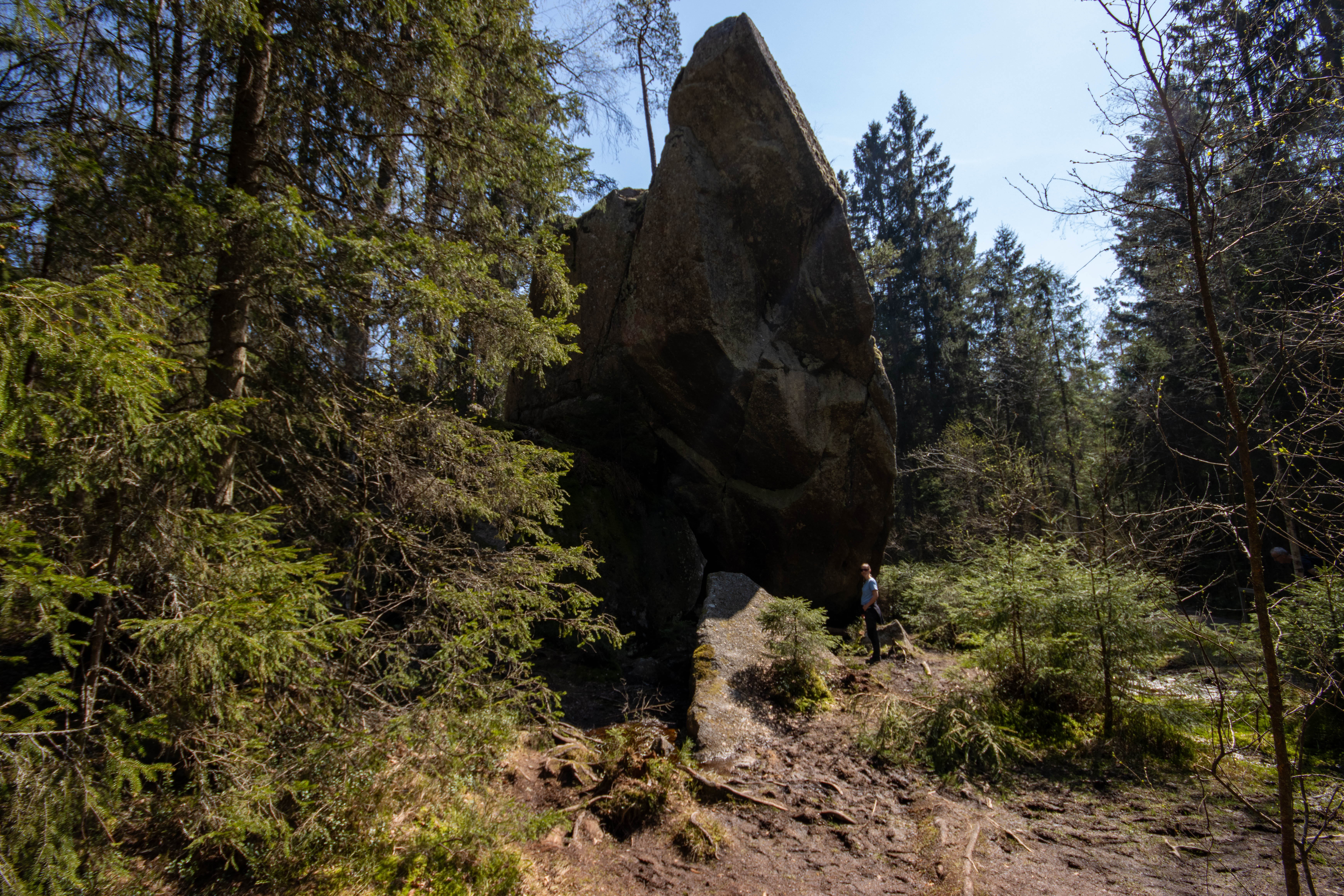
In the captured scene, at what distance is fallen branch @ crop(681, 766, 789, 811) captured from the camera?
520 cm

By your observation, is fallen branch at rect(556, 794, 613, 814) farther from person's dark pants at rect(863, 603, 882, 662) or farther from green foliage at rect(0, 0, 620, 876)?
person's dark pants at rect(863, 603, 882, 662)

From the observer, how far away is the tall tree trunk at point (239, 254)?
151 inches

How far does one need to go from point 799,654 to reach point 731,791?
228cm

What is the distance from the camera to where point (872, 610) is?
30.5ft

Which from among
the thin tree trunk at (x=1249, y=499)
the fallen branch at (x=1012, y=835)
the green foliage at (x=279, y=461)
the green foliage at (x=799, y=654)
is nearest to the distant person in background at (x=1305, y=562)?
the fallen branch at (x=1012, y=835)

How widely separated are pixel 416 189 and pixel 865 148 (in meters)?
30.2

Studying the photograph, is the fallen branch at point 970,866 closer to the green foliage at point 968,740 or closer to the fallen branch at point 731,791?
the green foliage at point 968,740

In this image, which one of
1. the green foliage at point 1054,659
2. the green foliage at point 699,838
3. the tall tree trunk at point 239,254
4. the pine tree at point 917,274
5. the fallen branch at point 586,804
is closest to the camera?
the tall tree trunk at point 239,254

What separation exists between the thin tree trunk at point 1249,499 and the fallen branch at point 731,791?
338 centimetres

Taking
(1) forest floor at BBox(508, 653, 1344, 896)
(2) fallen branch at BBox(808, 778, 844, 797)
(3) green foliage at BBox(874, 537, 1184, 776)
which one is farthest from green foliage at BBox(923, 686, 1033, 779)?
(2) fallen branch at BBox(808, 778, 844, 797)

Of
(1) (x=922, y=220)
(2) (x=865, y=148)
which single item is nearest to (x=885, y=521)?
(1) (x=922, y=220)

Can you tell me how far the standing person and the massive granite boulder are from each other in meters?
2.31

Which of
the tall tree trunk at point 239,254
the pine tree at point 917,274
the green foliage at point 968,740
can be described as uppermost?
the pine tree at point 917,274

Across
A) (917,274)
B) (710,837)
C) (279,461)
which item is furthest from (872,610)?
(917,274)
